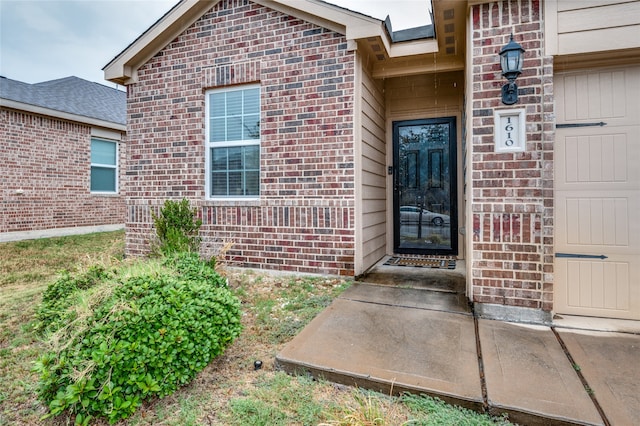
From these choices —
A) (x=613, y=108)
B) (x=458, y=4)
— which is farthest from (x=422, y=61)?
(x=613, y=108)

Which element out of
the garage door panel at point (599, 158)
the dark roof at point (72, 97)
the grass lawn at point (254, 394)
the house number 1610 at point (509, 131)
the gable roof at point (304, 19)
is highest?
the dark roof at point (72, 97)

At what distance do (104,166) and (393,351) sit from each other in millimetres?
10888

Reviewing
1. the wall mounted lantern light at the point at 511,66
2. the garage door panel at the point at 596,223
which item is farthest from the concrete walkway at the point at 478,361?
the wall mounted lantern light at the point at 511,66

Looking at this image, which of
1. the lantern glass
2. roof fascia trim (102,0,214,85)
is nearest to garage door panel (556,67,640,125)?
the lantern glass

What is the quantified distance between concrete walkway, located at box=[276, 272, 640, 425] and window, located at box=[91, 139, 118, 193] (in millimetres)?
9827

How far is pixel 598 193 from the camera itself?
3082 mm

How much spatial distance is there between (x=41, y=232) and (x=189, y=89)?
6.74 m

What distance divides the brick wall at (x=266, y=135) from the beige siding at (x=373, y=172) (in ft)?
1.46

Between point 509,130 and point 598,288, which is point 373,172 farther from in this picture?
point 598,288

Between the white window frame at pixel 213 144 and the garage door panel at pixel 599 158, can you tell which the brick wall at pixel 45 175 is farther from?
the garage door panel at pixel 599 158

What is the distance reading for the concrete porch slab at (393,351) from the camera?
2.07 meters

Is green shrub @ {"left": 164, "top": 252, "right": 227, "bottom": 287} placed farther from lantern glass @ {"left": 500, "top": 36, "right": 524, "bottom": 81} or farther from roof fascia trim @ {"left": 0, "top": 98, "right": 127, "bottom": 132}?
roof fascia trim @ {"left": 0, "top": 98, "right": 127, "bottom": 132}

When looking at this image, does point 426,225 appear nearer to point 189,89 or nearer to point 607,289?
point 607,289

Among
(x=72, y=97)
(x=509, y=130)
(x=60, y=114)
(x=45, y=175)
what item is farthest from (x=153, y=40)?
(x=72, y=97)
